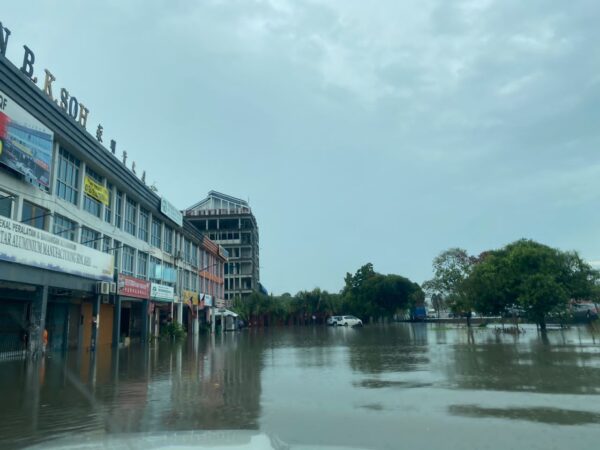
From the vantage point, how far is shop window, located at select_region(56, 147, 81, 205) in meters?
23.8

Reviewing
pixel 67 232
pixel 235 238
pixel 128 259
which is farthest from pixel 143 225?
pixel 235 238

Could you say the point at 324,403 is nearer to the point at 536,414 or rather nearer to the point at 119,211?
the point at 536,414

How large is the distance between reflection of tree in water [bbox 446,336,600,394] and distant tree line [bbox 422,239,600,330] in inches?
557

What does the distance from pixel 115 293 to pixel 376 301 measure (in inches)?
2276

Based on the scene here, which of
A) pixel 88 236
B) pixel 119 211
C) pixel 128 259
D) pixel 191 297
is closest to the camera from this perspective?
pixel 88 236

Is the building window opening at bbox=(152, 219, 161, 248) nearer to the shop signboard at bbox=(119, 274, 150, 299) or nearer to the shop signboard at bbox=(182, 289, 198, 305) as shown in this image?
the shop signboard at bbox=(119, 274, 150, 299)

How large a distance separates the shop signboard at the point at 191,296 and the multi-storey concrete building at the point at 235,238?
145 feet

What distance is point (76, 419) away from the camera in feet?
27.1

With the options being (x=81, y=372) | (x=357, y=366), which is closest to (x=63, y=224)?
(x=81, y=372)

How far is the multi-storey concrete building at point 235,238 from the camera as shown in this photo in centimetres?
9244

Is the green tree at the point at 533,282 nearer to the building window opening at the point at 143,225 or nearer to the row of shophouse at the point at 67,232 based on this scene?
the row of shophouse at the point at 67,232

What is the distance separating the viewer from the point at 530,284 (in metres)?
33.9

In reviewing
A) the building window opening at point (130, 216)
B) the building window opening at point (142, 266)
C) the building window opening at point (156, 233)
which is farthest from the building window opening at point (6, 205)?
the building window opening at point (156, 233)

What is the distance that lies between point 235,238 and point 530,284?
220 ft
